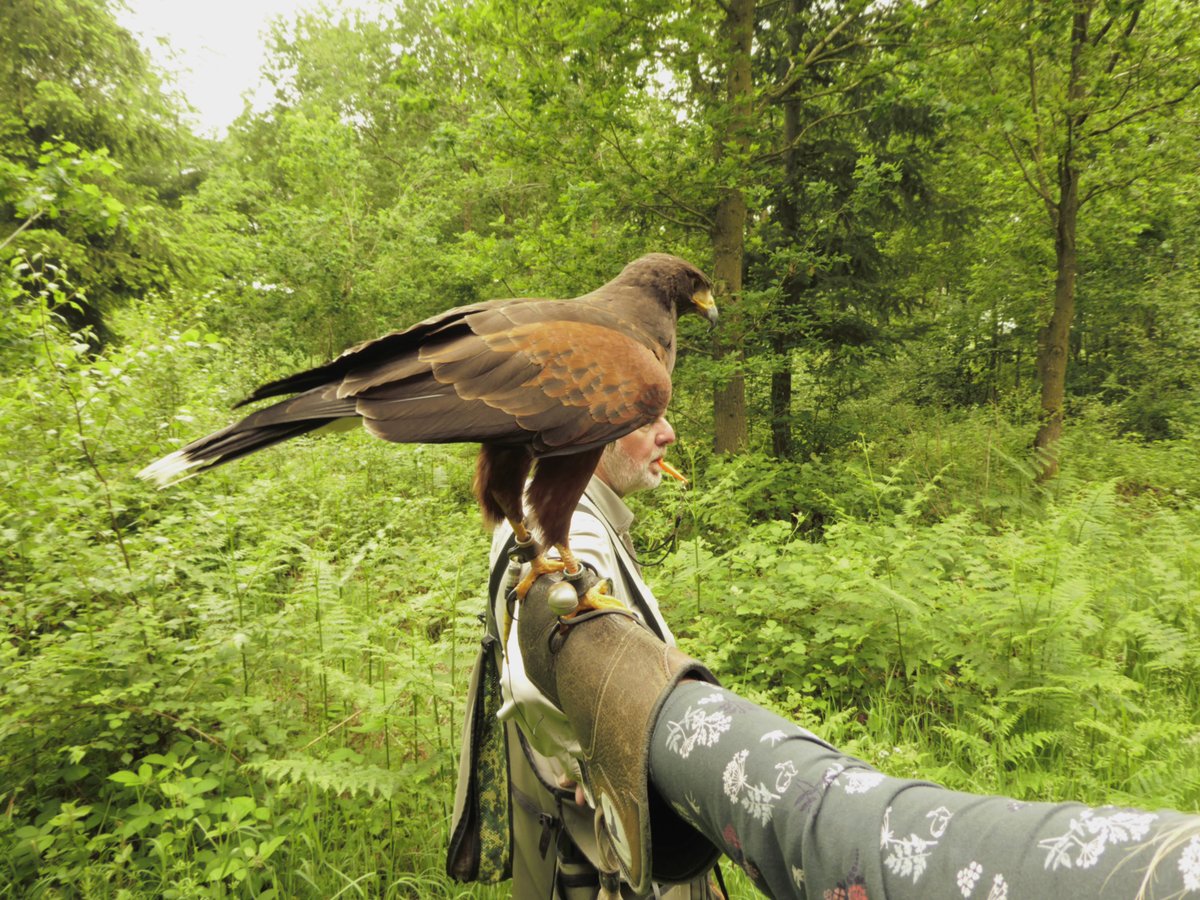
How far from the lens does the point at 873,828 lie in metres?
0.72

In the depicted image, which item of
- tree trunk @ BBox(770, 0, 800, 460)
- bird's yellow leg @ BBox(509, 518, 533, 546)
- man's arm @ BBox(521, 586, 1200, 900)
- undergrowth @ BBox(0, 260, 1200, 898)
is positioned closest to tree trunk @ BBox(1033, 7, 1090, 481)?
tree trunk @ BBox(770, 0, 800, 460)

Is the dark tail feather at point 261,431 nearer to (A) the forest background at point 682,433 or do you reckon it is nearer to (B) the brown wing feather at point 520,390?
(B) the brown wing feather at point 520,390

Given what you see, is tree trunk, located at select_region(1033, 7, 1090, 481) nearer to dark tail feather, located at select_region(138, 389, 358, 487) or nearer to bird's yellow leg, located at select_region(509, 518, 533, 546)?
bird's yellow leg, located at select_region(509, 518, 533, 546)

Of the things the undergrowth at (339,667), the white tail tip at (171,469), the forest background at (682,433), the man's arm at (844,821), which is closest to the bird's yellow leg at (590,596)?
the man's arm at (844,821)

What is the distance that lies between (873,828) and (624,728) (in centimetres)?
46

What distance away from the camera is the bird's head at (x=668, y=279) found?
2092 mm

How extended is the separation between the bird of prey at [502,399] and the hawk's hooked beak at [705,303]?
2.07ft

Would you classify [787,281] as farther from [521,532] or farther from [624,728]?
[624,728]

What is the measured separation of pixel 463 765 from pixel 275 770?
0.88 m

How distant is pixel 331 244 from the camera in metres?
13.9

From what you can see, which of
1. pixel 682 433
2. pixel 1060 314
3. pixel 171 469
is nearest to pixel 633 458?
pixel 171 469

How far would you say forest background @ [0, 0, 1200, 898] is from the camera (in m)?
2.47

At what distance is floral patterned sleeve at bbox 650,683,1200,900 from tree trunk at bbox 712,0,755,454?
18.3 ft

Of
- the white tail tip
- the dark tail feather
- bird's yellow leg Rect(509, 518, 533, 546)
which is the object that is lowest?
bird's yellow leg Rect(509, 518, 533, 546)
